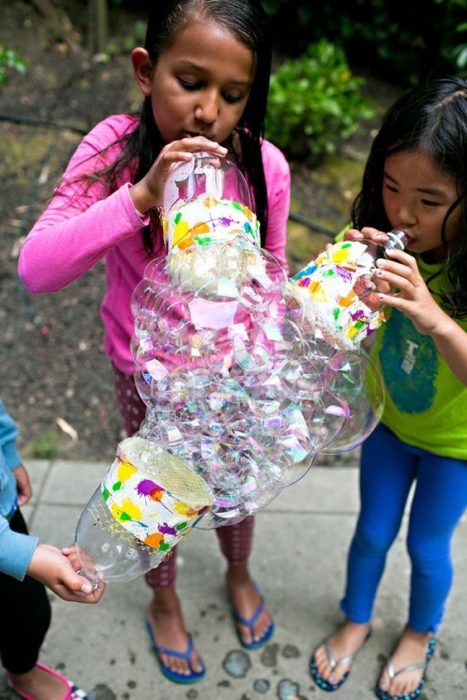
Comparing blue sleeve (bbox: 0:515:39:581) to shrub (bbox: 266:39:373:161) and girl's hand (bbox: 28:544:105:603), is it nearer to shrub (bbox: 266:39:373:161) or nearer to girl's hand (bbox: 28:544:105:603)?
girl's hand (bbox: 28:544:105:603)

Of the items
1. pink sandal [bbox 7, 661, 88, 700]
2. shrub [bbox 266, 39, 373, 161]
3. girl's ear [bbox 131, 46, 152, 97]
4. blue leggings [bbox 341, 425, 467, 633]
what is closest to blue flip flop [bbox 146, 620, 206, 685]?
pink sandal [bbox 7, 661, 88, 700]

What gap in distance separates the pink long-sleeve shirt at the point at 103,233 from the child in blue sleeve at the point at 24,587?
406 millimetres

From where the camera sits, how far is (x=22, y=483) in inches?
75.5

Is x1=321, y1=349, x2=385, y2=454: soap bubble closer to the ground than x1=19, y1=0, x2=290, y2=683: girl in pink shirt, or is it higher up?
closer to the ground

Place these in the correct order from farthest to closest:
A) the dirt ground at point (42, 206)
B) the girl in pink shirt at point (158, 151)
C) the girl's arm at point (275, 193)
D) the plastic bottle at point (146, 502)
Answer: the dirt ground at point (42, 206)
the girl's arm at point (275, 193)
the girl in pink shirt at point (158, 151)
the plastic bottle at point (146, 502)

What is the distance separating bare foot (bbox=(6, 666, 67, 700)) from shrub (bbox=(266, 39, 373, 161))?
3.28m

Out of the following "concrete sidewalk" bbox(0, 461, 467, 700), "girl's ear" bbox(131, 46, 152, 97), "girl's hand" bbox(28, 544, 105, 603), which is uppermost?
"girl's ear" bbox(131, 46, 152, 97)

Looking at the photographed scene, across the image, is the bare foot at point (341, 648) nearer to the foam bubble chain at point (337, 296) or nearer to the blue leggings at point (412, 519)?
the blue leggings at point (412, 519)

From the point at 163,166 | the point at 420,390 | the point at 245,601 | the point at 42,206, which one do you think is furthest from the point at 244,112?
the point at 42,206

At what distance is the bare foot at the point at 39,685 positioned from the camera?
6.37ft

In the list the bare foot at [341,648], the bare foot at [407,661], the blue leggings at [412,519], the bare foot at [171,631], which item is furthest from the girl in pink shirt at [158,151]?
the bare foot at [407,661]

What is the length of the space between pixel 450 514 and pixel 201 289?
3.51 feet

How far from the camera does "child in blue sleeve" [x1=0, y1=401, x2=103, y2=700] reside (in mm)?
1368

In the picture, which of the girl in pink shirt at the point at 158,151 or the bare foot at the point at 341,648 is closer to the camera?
the girl in pink shirt at the point at 158,151
